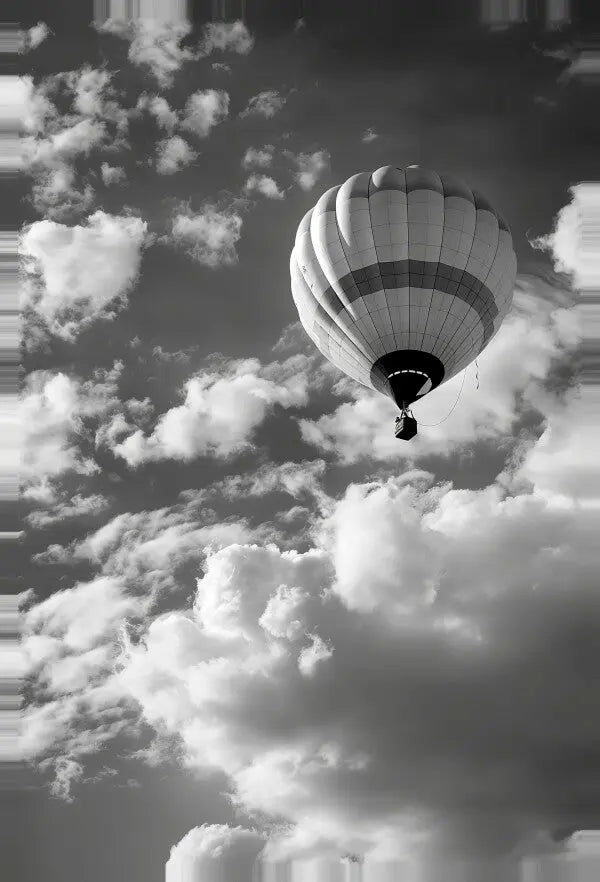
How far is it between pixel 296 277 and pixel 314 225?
242 cm

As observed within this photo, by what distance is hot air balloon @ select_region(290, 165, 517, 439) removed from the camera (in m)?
44.7

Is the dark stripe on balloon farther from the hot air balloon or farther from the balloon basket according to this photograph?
the balloon basket

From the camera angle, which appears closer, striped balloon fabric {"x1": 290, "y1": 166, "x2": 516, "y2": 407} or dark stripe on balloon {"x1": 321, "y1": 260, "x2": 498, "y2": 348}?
dark stripe on balloon {"x1": 321, "y1": 260, "x2": 498, "y2": 348}

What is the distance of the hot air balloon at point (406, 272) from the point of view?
44.7 m

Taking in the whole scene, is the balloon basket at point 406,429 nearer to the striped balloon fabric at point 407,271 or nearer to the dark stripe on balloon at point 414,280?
the striped balloon fabric at point 407,271

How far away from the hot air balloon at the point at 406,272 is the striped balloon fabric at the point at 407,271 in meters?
0.04

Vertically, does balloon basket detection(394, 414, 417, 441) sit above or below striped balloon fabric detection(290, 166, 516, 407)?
below

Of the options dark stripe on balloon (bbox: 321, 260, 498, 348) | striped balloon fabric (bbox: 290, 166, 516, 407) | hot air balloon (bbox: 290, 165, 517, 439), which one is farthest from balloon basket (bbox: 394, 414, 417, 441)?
dark stripe on balloon (bbox: 321, 260, 498, 348)

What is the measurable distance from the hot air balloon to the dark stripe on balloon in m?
0.04

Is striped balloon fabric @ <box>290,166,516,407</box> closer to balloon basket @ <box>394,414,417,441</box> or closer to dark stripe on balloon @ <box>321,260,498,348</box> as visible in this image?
dark stripe on balloon @ <box>321,260,498,348</box>

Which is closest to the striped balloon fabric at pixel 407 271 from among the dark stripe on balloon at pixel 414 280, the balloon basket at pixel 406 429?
the dark stripe on balloon at pixel 414 280

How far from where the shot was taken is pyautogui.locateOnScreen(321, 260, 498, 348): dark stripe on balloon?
4456 centimetres

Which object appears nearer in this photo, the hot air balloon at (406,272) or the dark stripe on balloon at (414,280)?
the dark stripe on balloon at (414,280)

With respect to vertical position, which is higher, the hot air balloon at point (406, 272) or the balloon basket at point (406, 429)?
the hot air balloon at point (406, 272)
